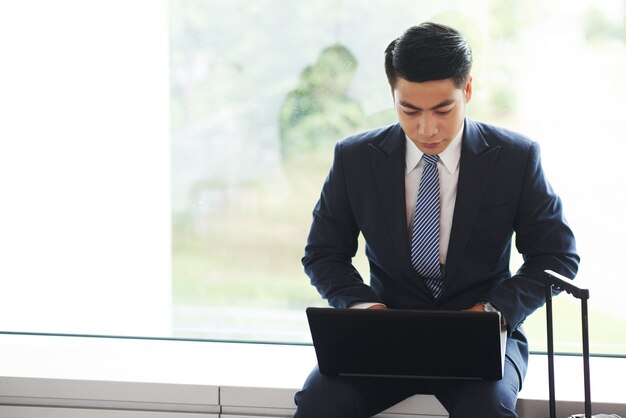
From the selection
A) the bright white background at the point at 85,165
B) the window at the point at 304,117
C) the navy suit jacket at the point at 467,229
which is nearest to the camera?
the navy suit jacket at the point at 467,229

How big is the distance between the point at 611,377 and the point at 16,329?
2.12 m

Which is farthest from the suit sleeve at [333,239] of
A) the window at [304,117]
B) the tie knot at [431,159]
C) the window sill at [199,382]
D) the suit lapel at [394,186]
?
the window at [304,117]

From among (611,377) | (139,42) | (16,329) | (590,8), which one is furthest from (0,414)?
(590,8)

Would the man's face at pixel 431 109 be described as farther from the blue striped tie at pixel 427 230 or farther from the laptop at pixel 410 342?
the laptop at pixel 410 342

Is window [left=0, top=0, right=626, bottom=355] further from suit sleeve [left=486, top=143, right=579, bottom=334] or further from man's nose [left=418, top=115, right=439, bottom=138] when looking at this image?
man's nose [left=418, top=115, right=439, bottom=138]

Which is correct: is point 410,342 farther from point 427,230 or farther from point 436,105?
point 436,105

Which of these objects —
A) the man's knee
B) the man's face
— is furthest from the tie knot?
the man's knee

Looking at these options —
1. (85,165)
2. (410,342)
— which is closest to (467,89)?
(410,342)

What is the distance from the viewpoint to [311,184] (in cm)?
292

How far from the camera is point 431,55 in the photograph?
2078mm

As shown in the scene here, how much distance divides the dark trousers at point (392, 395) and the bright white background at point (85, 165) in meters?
1.07

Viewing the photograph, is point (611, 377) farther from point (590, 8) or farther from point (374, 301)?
point (590, 8)

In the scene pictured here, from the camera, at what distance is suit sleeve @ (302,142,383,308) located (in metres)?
2.33

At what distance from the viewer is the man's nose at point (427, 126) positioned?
2127mm
